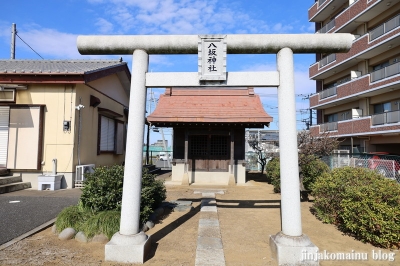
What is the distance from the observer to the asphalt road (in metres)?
5.36

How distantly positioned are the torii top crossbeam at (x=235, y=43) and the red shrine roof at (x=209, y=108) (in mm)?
6775

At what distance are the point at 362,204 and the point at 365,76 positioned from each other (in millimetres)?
16618

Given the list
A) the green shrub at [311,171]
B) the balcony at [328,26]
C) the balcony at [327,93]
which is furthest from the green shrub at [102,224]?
the balcony at [328,26]

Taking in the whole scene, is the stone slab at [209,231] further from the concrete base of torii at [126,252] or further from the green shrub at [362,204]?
the green shrub at [362,204]

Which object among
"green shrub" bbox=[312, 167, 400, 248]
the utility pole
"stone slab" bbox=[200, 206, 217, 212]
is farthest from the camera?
the utility pole

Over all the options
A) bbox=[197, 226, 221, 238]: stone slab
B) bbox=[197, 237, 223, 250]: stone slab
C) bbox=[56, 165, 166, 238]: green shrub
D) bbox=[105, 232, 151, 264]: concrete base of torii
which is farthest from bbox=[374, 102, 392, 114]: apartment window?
bbox=[105, 232, 151, 264]: concrete base of torii

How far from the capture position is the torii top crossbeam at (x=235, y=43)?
15.3ft

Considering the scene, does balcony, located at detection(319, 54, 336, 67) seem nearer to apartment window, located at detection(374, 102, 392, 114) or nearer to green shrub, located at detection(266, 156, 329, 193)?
apartment window, located at detection(374, 102, 392, 114)

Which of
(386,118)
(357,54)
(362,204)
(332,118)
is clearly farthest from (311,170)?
(332,118)

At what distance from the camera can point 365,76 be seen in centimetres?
1808

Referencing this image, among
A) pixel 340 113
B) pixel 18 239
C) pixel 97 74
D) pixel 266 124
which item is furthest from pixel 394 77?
pixel 18 239

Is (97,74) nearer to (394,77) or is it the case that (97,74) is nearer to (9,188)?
(9,188)

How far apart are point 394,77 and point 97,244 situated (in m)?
18.6

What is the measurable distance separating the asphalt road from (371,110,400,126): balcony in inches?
705
